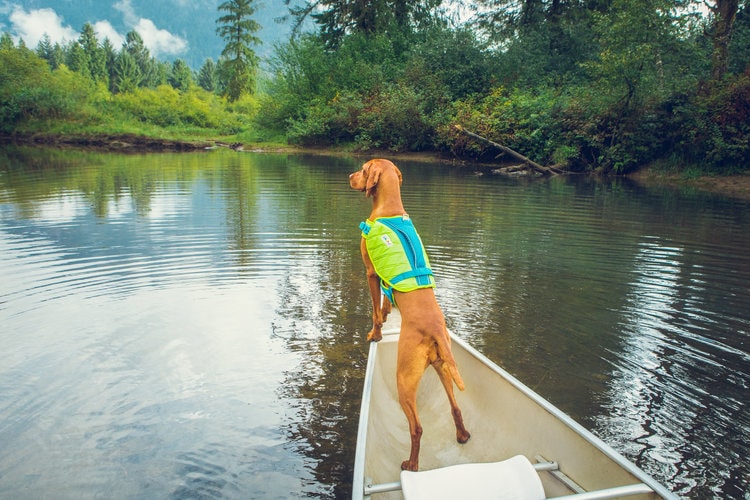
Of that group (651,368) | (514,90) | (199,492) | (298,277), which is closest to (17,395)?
(199,492)

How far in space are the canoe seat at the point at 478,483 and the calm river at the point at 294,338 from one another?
0.85m

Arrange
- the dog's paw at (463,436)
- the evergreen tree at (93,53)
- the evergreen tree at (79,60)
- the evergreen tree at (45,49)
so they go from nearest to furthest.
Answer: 1. the dog's paw at (463,436)
2. the evergreen tree at (79,60)
3. the evergreen tree at (93,53)
4. the evergreen tree at (45,49)

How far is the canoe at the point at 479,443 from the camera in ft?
7.68

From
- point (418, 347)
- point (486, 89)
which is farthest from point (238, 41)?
point (418, 347)

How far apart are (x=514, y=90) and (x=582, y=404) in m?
25.8

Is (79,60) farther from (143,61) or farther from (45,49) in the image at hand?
(45,49)

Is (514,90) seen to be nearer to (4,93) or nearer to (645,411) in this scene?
(645,411)

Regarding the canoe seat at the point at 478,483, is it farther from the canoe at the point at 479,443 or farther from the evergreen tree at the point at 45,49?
the evergreen tree at the point at 45,49

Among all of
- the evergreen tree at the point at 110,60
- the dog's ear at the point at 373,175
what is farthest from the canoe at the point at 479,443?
the evergreen tree at the point at 110,60

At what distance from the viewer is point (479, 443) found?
10.5 feet

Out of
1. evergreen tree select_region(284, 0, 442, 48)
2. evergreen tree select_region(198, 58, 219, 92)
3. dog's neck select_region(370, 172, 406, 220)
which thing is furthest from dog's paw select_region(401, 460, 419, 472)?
evergreen tree select_region(198, 58, 219, 92)

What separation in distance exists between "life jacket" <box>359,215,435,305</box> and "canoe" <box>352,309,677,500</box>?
0.65 meters

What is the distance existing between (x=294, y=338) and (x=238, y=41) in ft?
185

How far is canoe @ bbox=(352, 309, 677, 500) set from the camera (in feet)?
7.68
